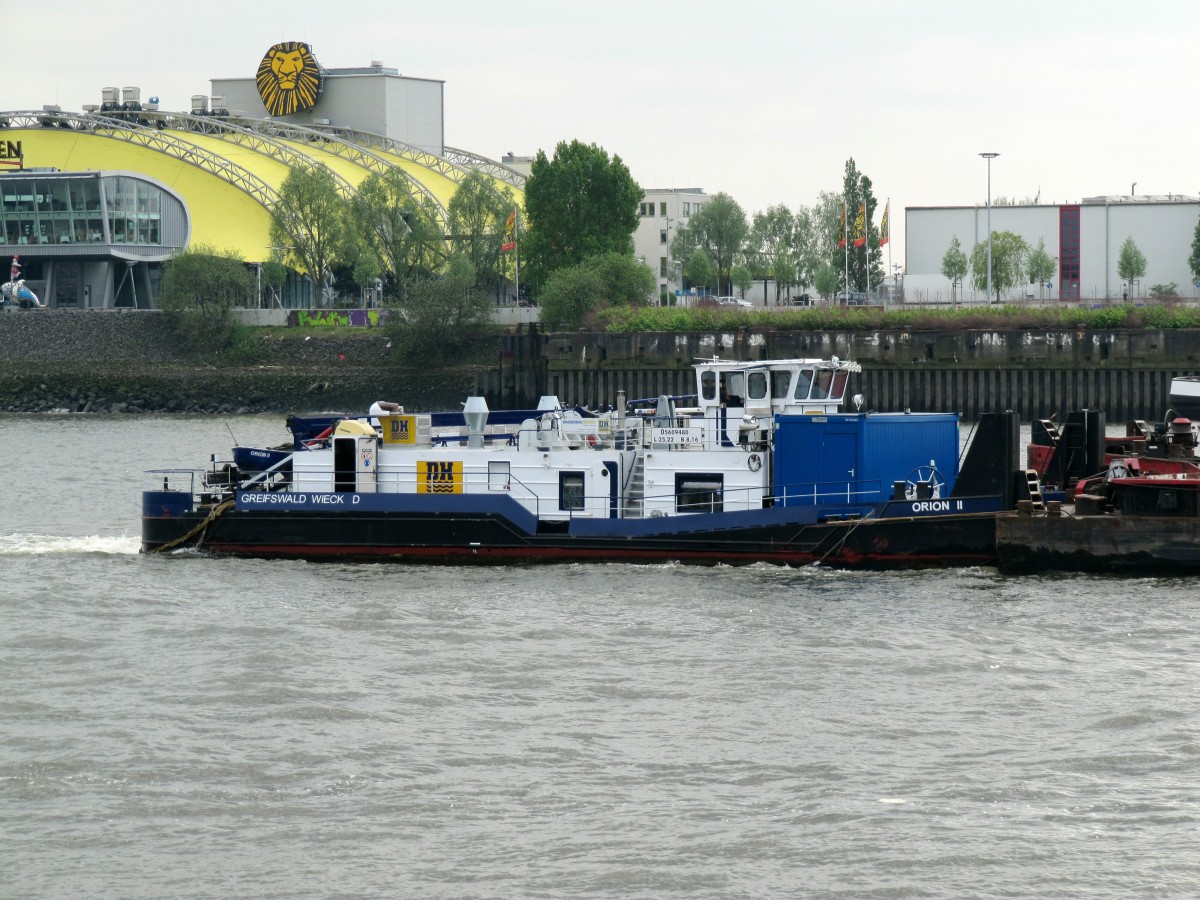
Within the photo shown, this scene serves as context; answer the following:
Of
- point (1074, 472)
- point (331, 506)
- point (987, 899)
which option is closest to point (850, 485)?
point (1074, 472)

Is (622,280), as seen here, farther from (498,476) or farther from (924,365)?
(498,476)

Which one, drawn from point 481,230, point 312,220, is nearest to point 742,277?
point 481,230

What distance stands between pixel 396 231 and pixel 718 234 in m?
32.1

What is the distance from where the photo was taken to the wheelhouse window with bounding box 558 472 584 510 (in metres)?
32.6

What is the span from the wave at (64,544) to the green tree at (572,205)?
66716 millimetres

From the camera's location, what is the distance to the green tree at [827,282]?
109062 millimetres

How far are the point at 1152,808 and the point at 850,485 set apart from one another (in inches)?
547

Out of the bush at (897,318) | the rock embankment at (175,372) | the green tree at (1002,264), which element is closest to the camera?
the bush at (897,318)

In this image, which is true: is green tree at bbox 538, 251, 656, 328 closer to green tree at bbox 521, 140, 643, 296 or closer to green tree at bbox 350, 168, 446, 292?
green tree at bbox 521, 140, 643, 296

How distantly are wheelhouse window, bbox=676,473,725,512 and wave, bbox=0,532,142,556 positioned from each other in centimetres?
1182

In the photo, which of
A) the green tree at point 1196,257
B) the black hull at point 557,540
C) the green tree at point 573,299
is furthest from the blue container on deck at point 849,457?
the green tree at point 1196,257

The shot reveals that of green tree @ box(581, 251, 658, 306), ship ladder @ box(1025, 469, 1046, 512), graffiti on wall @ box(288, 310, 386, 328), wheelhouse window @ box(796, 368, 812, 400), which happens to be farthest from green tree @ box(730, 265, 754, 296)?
ship ladder @ box(1025, 469, 1046, 512)

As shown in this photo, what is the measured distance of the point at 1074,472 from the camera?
3384 cm

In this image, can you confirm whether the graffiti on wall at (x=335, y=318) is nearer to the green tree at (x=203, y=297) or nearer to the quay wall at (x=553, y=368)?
the quay wall at (x=553, y=368)
